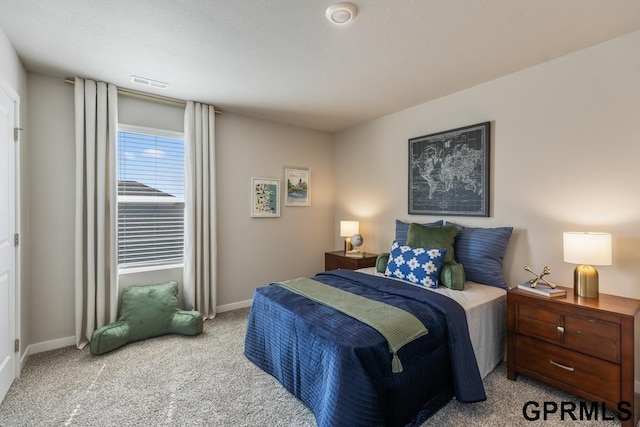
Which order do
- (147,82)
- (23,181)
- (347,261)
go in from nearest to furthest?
1. (23,181)
2. (147,82)
3. (347,261)

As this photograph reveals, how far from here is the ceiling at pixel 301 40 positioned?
5.87 feet

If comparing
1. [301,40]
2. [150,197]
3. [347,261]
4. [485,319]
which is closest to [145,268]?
[150,197]

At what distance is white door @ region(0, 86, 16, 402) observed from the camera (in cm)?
198

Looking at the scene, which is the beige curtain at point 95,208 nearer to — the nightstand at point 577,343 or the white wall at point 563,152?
the white wall at point 563,152

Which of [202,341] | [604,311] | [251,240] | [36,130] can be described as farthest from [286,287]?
[36,130]

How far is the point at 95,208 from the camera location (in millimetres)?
2811

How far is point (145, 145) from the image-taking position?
10.6 feet

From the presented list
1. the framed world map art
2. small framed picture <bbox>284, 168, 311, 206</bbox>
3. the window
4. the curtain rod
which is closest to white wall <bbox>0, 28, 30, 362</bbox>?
the curtain rod

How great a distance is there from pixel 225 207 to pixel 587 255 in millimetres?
3325

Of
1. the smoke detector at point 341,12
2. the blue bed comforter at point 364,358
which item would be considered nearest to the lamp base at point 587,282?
the blue bed comforter at point 364,358

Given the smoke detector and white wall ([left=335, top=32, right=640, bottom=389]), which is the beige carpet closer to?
white wall ([left=335, top=32, right=640, bottom=389])

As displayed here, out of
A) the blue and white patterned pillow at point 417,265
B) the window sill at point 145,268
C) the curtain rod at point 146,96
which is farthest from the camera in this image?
the window sill at point 145,268

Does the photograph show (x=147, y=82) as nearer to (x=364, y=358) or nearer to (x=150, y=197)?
(x=150, y=197)

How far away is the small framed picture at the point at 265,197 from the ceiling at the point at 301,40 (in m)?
1.20
